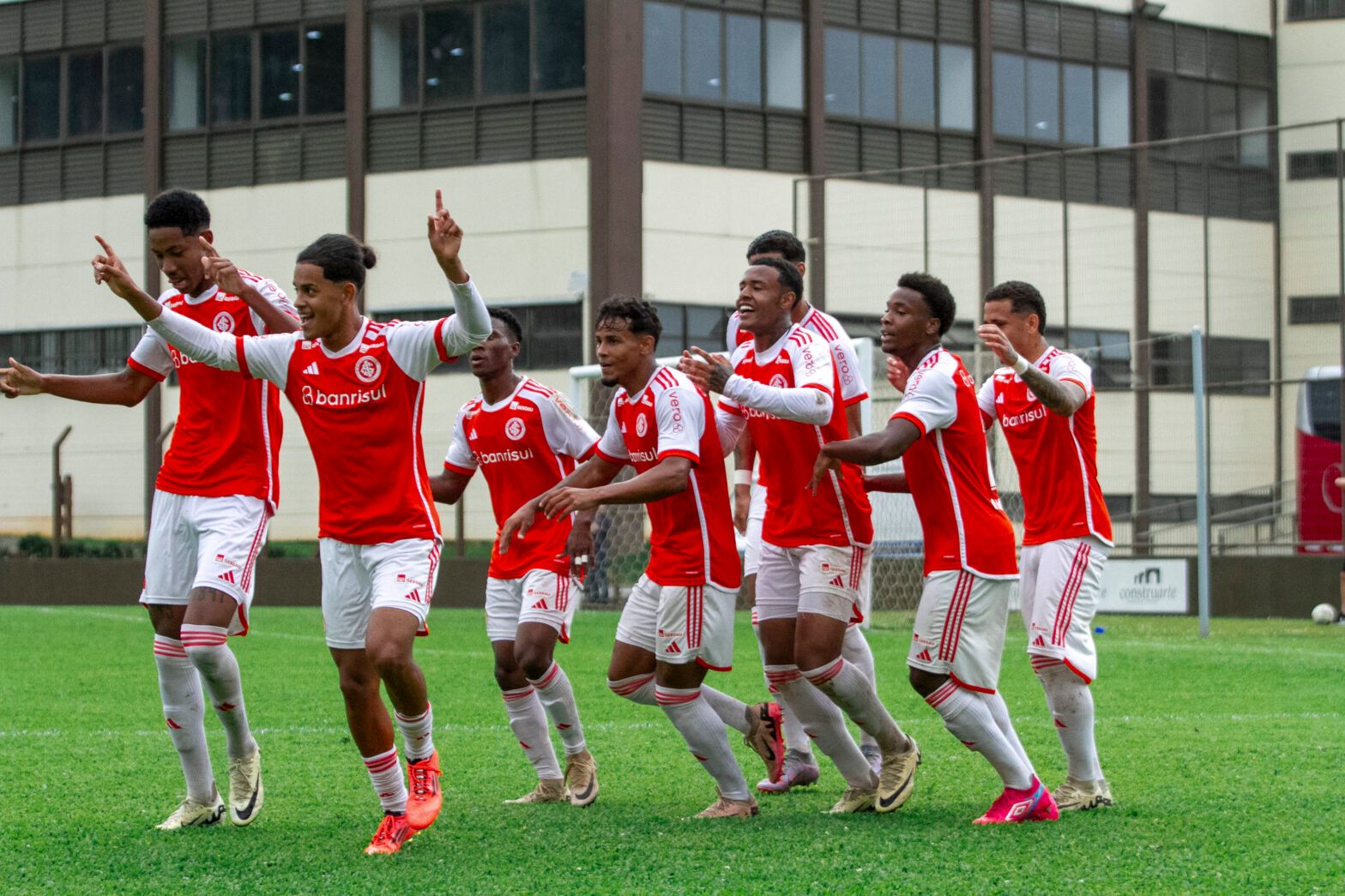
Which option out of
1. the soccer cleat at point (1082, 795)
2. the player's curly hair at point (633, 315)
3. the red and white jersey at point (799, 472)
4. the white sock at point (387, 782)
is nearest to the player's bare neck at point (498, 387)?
the player's curly hair at point (633, 315)

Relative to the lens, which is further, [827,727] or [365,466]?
[827,727]

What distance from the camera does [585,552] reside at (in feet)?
24.8

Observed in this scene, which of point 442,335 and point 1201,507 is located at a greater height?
point 442,335

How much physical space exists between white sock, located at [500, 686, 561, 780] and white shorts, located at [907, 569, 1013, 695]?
193 centimetres

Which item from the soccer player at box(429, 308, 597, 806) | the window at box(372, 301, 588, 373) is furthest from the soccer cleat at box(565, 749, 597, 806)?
the window at box(372, 301, 588, 373)

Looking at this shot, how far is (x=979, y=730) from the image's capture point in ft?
21.1

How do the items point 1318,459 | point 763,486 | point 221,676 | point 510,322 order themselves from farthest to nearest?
point 1318,459, point 510,322, point 763,486, point 221,676

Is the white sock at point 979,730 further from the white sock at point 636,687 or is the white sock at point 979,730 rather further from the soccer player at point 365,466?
the soccer player at point 365,466

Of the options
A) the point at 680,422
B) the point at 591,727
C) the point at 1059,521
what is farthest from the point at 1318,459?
the point at 680,422

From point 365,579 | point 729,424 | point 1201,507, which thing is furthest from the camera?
point 1201,507

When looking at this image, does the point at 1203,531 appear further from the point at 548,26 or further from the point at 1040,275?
the point at 548,26

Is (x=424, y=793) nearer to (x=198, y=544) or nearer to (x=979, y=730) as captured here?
(x=198, y=544)

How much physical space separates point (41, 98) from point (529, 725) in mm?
30796

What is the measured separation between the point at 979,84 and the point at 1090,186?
6030mm
